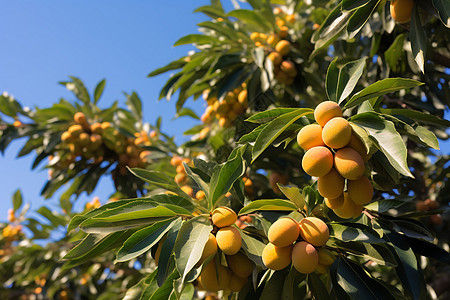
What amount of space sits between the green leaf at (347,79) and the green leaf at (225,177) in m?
0.37

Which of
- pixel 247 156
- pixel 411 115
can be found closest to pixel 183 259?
pixel 247 156

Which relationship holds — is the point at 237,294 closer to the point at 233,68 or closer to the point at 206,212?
the point at 206,212

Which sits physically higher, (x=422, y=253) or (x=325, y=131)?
(x=325, y=131)

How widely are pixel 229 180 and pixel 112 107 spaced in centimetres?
222

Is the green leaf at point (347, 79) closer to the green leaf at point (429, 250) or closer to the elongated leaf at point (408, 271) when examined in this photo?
the elongated leaf at point (408, 271)

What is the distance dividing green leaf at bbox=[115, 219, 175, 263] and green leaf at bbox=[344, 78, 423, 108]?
2.18 feet

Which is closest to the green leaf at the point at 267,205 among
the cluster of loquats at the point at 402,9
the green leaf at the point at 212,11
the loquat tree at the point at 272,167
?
the loquat tree at the point at 272,167

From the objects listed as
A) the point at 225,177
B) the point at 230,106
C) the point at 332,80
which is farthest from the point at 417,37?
the point at 230,106

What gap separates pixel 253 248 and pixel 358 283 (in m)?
0.33

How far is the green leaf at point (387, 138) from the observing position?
A: 1065 mm

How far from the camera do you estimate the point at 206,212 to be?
1397mm

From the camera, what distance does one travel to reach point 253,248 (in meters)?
1.30

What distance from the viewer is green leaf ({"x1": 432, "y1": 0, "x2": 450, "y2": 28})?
1357mm

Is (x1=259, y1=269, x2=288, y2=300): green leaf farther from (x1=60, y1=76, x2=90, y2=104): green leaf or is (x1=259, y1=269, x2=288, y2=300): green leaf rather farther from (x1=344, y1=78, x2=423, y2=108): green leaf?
(x1=60, y1=76, x2=90, y2=104): green leaf
